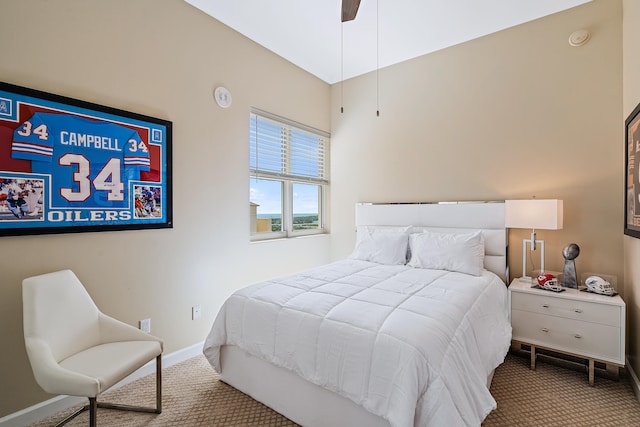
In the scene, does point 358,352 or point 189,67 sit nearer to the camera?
point 358,352

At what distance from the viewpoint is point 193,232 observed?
2.72 m

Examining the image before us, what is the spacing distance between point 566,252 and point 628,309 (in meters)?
0.62

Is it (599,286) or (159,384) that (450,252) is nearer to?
(599,286)

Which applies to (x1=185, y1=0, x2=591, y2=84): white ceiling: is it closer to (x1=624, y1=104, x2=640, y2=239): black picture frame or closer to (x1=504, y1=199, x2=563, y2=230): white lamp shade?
(x1=624, y1=104, x2=640, y2=239): black picture frame

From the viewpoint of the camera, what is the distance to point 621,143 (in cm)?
256

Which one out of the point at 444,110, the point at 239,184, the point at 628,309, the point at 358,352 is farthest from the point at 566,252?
the point at 239,184

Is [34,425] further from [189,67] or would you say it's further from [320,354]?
[189,67]

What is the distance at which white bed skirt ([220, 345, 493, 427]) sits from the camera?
1619 millimetres

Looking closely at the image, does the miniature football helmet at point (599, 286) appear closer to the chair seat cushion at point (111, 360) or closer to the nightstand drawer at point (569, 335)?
the nightstand drawer at point (569, 335)

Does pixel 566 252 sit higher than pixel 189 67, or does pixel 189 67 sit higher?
pixel 189 67

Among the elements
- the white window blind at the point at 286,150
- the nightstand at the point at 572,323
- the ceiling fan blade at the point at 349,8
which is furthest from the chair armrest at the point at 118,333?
the nightstand at the point at 572,323

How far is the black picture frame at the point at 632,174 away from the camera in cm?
204

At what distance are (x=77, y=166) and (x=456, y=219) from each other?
3331mm

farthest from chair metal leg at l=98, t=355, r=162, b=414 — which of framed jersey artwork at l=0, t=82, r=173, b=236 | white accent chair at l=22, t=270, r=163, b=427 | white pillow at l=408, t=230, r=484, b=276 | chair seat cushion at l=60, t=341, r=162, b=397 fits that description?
white pillow at l=408, t=230, r=484, b=276
